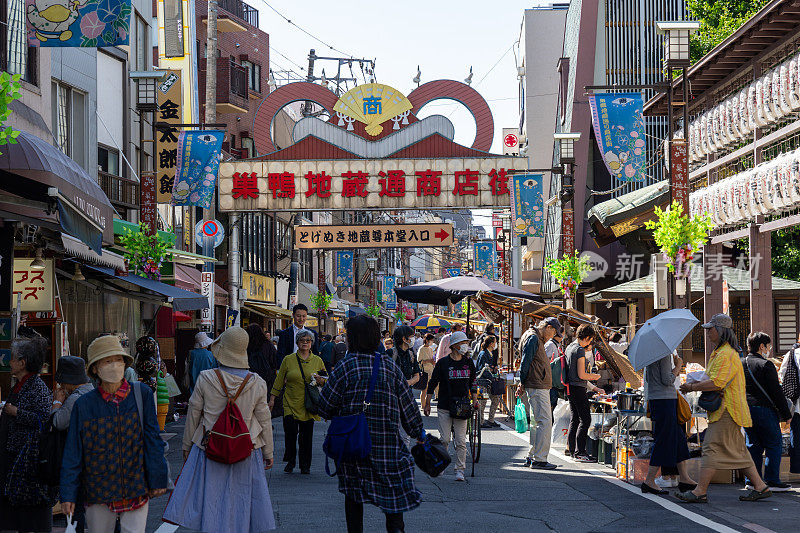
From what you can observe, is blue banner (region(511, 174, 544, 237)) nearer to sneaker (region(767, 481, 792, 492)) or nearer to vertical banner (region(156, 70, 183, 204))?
vertical banner (region(156, 70, 183, 204))

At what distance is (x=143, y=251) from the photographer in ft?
64.2

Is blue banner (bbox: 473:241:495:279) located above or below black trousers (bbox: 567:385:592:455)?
above

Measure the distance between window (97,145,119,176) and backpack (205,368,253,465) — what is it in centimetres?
1848

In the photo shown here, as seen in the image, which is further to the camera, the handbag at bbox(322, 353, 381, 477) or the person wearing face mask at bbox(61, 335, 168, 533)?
the handbag at bbox(322, 353, 381, 477)

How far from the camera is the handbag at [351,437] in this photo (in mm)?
7211

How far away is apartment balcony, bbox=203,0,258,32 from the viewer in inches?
1832

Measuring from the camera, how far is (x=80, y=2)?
41.1ft

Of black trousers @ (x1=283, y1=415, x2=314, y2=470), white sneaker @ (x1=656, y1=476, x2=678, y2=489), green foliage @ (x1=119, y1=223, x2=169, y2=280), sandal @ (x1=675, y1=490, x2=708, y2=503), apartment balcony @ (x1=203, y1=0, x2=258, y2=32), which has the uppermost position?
apartment balcony @ (x1=203, y1=0, x2=258, y2=32)

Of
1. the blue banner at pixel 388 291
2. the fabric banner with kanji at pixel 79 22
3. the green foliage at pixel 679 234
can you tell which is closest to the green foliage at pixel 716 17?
the green foliage at pixel 679 234

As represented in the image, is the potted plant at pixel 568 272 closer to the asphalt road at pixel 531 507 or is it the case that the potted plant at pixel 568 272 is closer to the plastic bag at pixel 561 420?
the plastic bag at pixel 561 420

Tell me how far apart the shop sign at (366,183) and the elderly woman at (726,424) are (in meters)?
20.1

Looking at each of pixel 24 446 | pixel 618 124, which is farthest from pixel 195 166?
pixel 24 446

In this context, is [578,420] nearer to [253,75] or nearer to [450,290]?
[450,290]

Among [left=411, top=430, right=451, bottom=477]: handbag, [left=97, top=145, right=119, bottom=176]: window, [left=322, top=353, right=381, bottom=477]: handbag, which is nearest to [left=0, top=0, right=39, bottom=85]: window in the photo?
[left=322, top=353, right=381, bottom=477]: handbag
